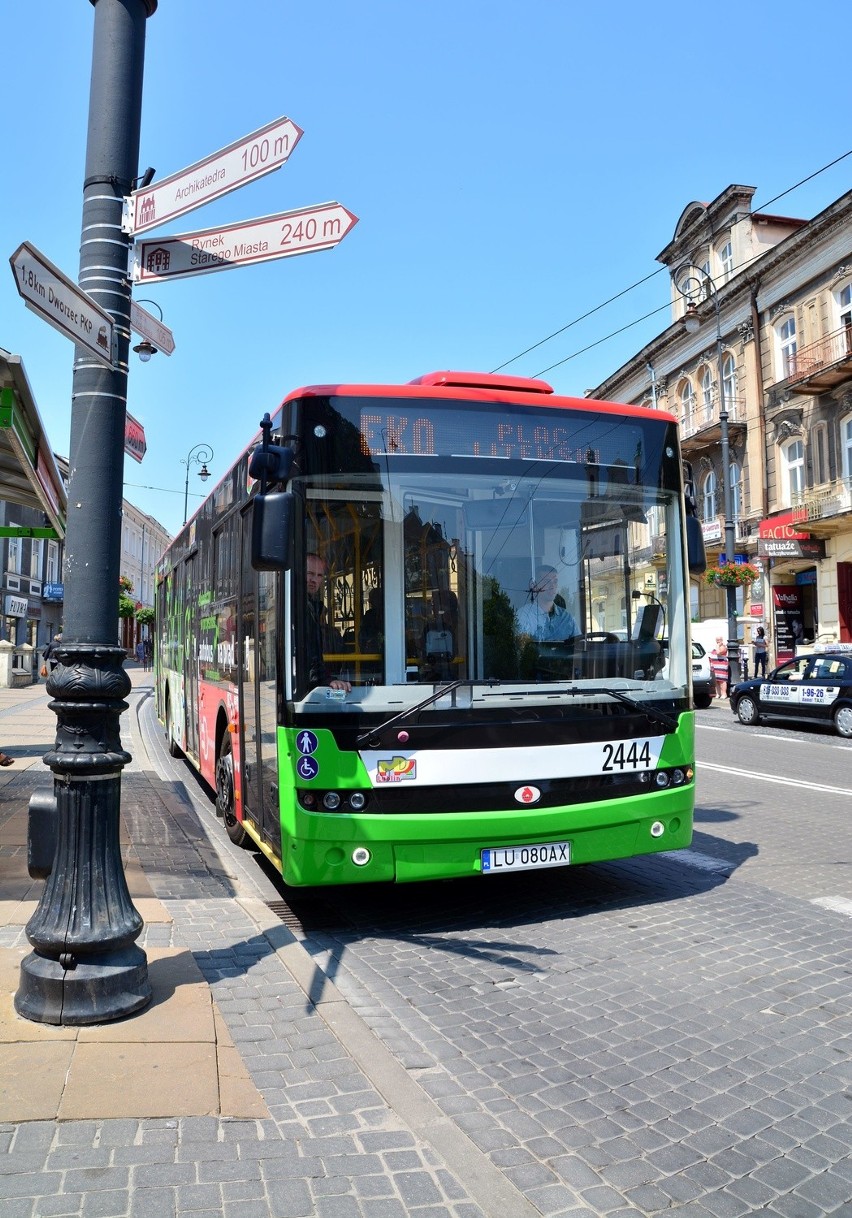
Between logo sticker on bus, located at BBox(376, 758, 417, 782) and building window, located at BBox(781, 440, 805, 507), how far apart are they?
2829 cm

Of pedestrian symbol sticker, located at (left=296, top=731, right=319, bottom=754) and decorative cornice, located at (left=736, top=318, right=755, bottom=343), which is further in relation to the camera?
decorative cornice, located at (left=736, top=318, right=755, bottom=343)

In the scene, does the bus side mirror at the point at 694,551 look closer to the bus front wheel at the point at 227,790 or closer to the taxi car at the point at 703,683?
the bus front wheel at the point at 227,790

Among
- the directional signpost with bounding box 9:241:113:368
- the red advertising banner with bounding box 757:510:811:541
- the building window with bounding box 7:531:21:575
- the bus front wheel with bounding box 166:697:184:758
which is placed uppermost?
the building window with bounding box 7:531:21:575

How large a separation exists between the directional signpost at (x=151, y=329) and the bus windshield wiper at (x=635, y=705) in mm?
2867

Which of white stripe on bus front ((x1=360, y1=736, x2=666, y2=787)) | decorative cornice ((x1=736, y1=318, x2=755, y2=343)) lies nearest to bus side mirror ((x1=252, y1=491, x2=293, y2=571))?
white stripe on bus front ((x1=360, y1=736, x2=666, y2=787))

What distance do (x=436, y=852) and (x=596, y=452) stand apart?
8.47ft

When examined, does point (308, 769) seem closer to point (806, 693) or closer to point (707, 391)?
point (806, 693)

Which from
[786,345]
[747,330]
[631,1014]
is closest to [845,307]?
[786,345]

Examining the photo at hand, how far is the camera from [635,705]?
5844 millimetres

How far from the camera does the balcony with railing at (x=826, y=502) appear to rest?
91.4 ft

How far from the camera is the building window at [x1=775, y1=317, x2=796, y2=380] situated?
3122cm

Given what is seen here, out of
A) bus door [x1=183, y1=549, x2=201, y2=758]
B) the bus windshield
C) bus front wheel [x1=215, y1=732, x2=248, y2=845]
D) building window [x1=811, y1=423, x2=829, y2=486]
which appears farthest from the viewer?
building window [x1=811, y1=423, x2=829, y2=486]

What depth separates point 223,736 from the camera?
27.2 ft

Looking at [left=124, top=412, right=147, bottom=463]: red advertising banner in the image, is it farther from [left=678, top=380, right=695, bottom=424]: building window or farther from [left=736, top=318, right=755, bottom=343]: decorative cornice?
[left=678, top=380, right=695, bottom=424]: building window
